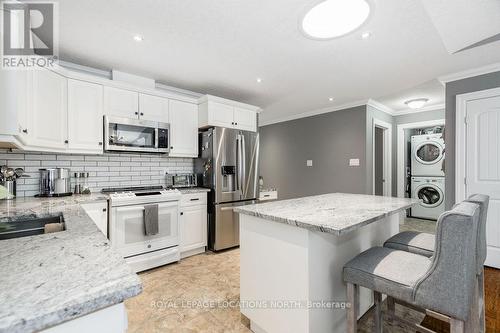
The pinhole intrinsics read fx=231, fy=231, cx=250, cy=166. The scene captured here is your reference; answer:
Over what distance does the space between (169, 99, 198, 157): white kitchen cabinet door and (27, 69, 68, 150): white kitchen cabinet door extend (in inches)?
45.8

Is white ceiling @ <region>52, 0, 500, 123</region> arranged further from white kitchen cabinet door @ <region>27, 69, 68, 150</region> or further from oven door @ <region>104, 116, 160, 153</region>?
oven door @ <region>104, 116, 160, 153</region>

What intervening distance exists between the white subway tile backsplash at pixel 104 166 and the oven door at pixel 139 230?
26.8 inches

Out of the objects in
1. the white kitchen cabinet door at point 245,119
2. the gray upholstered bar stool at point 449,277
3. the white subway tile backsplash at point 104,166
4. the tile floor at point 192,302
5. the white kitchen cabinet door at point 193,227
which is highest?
the white kitchen cabinet door at point 245,119

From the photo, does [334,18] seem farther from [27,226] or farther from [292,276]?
[27,226]

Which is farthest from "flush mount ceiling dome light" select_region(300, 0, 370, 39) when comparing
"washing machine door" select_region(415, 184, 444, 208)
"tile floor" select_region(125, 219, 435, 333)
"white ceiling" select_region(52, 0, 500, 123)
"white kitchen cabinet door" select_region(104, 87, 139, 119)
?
"washing machine door" select_region(415, 184, 444, 208)

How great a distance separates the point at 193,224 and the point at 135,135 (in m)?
1.36

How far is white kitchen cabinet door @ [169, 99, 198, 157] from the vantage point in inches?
126

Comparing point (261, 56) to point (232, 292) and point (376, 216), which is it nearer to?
point (376, 216)

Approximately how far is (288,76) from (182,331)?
289cm

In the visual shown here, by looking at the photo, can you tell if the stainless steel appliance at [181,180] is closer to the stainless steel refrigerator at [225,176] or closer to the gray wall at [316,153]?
the stainless steel refrigerator at [225,176]

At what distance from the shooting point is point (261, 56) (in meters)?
2.46

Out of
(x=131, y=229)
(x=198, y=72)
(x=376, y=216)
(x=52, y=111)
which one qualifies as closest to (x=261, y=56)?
(x=198, y=72)

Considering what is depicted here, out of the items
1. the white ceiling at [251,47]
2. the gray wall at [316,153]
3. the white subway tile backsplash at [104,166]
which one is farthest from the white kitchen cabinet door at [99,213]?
the gray wall at [316,153]

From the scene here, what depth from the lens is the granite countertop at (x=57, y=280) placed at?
477 mm
